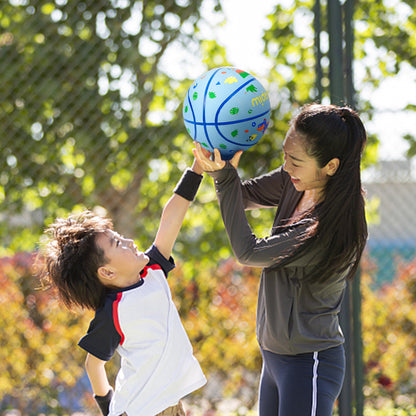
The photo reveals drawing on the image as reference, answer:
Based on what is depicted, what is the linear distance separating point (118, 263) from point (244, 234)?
1.42ft

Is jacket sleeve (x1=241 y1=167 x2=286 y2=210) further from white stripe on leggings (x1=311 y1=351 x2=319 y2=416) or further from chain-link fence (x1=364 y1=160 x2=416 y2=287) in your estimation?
chain-link fence (x1=364 y1=160 x2=416 y2=287)

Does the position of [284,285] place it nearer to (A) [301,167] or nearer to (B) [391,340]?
(A) [301,167]

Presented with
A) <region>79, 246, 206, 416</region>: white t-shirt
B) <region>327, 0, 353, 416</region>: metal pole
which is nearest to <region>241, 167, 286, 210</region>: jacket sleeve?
<region>79, 246, 206, 416</region>: white t-shirt

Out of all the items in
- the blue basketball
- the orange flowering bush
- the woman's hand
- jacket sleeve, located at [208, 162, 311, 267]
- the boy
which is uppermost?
the blue basketball

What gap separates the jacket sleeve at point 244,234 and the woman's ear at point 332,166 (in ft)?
0.57

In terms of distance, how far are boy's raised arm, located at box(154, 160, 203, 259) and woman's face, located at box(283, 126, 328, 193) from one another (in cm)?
36

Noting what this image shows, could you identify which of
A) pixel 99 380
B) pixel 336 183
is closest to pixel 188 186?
pixel 336 183

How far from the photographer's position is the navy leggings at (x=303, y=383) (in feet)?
5.95

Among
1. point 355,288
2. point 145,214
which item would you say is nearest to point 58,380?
point 145,214

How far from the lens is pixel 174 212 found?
6.57 feet

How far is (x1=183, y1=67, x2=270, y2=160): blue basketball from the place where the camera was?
6.23 feet

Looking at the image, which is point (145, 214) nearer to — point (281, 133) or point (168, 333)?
point (281, 133)

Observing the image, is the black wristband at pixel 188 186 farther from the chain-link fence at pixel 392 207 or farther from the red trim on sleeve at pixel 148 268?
the chain-link fence at pixel 392 207

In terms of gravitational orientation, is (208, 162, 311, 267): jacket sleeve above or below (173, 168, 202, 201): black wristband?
below
